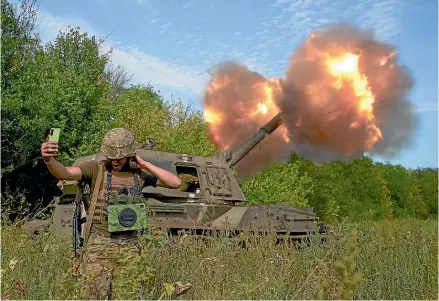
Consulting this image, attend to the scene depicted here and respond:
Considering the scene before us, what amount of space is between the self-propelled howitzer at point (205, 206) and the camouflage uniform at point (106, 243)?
3690 millimetres

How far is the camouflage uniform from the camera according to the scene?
487 cm

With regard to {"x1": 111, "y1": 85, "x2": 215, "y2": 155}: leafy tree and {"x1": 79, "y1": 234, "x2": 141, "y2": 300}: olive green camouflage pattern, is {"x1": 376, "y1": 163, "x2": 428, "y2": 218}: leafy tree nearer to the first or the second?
{"x1": 111, "y1": 85, "x2": 215, "y2": 155}: leafy tree

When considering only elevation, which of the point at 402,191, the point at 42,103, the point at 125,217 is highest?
the point at 402,191

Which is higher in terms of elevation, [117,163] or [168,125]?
[168,125]

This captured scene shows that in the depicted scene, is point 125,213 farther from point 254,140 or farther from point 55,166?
point 254,140

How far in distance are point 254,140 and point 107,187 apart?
8.47m

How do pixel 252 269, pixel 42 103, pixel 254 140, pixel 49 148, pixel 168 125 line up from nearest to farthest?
1. pixel 49 148
2. pixel 252 269
3. pixel 254 140
4. pixel 42 103
5. pixel 168 125

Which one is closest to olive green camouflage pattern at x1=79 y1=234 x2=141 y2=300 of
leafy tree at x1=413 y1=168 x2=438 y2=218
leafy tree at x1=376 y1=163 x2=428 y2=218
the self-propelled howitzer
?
the self-propelled howitzer

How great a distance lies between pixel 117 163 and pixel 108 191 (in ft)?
0.84

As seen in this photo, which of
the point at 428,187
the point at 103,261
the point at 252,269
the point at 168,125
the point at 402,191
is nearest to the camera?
the point at 103,261

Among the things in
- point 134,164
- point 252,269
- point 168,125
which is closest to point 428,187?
point 168,125

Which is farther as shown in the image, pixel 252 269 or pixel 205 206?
pixel 205 206

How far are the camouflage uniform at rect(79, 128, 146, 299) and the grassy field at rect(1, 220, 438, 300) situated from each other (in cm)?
29

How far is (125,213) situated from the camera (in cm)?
500
